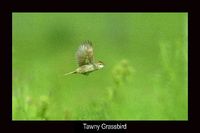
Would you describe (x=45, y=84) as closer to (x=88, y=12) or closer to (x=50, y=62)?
(x=50, y=62)

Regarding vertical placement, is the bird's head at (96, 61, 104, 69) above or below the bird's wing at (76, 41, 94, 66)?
below

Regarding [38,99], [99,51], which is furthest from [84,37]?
[38,99]

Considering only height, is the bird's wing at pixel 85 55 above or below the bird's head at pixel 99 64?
above

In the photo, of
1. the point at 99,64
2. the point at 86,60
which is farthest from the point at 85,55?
the point at 99,64

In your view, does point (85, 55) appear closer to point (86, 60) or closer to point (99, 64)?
point (86, 60)
